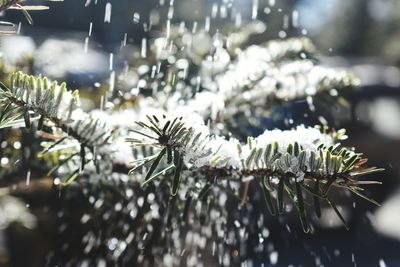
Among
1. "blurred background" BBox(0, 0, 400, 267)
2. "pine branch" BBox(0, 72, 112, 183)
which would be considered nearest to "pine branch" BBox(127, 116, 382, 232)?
"pine branch" BBox(0, 72, 112, 183)

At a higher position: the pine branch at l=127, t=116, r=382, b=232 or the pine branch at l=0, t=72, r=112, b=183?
the pine branch at l=0, t=72, r=112, b=183

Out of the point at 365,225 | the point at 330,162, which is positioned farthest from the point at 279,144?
the point at 365,225

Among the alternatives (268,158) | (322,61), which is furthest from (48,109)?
(322,61)

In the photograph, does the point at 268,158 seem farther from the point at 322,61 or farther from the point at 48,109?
the point at 322,61

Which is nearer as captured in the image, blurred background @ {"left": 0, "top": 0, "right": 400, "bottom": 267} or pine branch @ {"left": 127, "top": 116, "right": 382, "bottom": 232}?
pine branch @ {"left": 127, "top": 116, "right": 382, "bottom": 232}

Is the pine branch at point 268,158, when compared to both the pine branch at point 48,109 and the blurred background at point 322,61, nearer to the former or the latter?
the pine branch at point 48,109

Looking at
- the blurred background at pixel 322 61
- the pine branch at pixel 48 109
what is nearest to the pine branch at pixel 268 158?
the pine branch at pixel 48 109

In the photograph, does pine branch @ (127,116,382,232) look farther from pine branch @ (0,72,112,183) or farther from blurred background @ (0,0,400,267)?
Result: blurred background @ (0,0,400,267)

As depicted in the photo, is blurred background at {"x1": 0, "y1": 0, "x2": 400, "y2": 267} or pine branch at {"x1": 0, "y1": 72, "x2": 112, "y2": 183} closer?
pine branch at {"x1": 0, "y1": 72, "x2": 112, "y2": 183}
